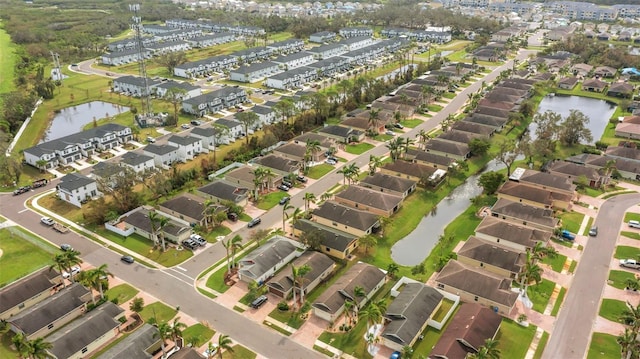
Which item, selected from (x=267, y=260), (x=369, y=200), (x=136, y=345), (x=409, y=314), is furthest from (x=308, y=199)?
(x=136, y=345)

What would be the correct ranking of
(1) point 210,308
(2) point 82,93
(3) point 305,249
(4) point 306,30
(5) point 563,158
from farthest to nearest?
1. (4) point 306,30
2. (2) point 82,93
3. (5) point 563,158
4. (3) point 305,249
5. (1) point 210,308

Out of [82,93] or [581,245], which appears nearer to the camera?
[581,245]

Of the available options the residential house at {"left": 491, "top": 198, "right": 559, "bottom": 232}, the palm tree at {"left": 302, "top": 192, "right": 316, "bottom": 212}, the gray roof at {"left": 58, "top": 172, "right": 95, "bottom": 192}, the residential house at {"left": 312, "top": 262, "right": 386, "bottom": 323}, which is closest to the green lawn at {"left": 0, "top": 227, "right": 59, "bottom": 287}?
the gray roof at {"left": 58, "top": 172, "right": 95, "bottom": 192}

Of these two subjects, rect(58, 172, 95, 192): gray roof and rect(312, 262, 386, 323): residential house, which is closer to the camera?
rect(312, 262, 386, 323): residential house

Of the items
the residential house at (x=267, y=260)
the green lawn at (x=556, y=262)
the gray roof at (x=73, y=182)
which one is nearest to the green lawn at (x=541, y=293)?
the green lawn at (x=556, y=262)

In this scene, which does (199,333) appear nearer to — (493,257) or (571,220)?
(493,257)

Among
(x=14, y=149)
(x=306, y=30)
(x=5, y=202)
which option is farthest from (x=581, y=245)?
(x=306, y=30)

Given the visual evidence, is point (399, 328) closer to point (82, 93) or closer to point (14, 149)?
point (14, 149)

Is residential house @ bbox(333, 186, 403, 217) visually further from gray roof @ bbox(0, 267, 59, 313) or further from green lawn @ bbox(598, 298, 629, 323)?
gray roof @ bbox(0, 267, 59, 313)
